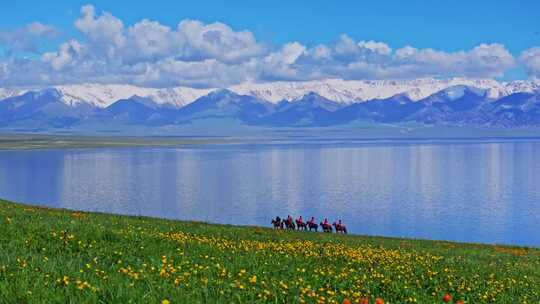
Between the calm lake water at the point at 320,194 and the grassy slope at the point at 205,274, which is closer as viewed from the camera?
the grassy slope at the point at 205,274

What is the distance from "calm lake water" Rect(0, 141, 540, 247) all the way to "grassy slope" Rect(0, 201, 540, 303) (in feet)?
164

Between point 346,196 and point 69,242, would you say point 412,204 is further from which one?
point 69,242

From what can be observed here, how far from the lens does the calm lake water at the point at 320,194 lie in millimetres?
75812

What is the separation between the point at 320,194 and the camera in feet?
346

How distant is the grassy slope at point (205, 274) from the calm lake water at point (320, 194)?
50.1 m

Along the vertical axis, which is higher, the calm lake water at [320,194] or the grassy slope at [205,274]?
the grassy slope at [205,274]

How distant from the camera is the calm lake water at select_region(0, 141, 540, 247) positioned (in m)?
75.8

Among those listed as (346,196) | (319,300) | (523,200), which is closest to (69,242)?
(319,300)

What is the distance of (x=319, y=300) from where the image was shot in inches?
456

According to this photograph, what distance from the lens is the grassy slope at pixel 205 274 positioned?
11.1 m

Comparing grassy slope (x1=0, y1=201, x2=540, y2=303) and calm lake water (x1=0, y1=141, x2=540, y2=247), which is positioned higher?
grassy slope (x1=0, y1=201, x2=540, y2=303)

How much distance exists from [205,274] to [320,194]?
92376 millimetres

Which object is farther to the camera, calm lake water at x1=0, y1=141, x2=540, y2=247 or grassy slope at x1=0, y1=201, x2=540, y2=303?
calm lake water at x1=0, y1=141, x2=540, y2=247

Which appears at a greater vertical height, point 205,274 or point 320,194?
point 205,274
